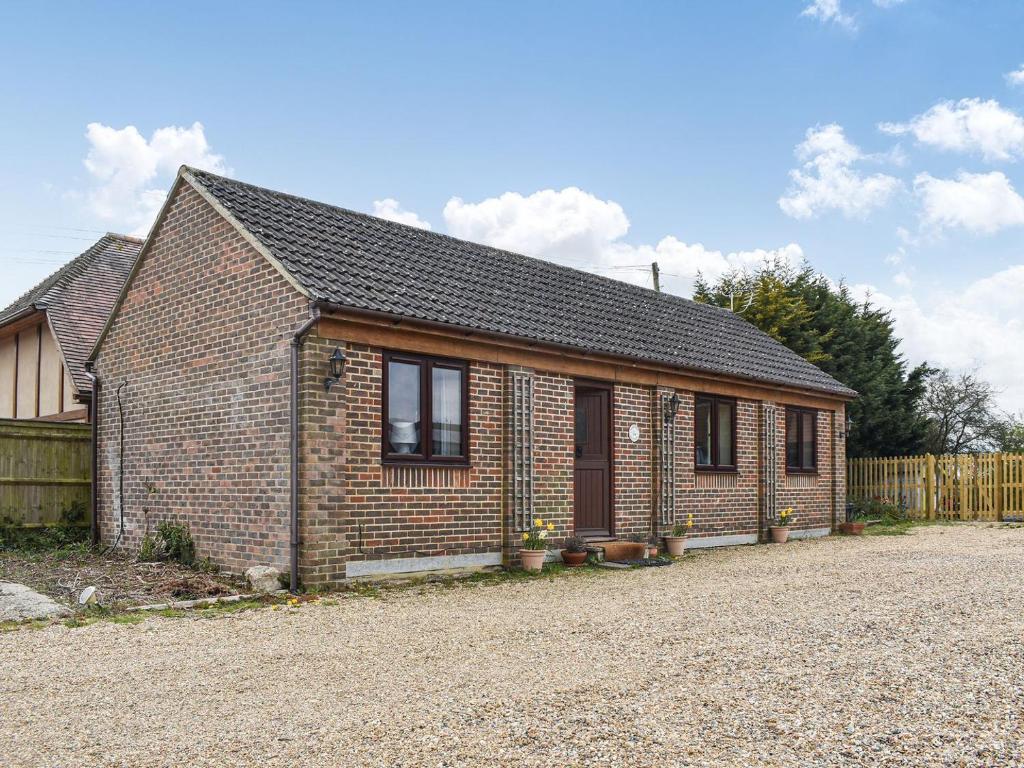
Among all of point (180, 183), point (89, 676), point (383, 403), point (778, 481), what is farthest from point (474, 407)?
point (778, 481)

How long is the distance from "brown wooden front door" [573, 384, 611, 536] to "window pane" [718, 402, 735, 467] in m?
3.27

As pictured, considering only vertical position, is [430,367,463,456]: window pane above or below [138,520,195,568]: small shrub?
above

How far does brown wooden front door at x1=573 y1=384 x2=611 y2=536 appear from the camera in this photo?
1411 centimetres

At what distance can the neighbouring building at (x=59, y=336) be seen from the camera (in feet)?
57.8

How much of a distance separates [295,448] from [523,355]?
3.72m

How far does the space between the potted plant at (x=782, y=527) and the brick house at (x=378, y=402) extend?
2.01 feet

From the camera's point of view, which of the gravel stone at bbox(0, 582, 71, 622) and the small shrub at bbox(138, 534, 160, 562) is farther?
the small shrub at bbox(138, 534, 160, 562)

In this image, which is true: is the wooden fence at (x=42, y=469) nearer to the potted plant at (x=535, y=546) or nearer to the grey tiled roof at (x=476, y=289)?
the grey tiled roof at (x=476, y=289)

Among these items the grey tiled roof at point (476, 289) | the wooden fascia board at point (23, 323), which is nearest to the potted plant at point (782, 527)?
the grey tiled roof at point (476, 289)

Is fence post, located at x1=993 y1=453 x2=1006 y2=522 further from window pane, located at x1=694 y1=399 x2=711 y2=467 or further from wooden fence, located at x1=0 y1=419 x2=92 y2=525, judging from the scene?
wooden fence, located at x1=0 y1=419 x2=92 y2=525

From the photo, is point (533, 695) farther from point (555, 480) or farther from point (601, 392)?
point (601, 392)

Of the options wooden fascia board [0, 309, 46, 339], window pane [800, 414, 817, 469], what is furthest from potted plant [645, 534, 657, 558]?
wooden fascia board [0, 309, 46, 339]

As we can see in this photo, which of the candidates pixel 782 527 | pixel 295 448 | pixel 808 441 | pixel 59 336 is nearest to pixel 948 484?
pixel 808 441

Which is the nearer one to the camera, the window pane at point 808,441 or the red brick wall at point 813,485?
the red brick wall at point 813,485
